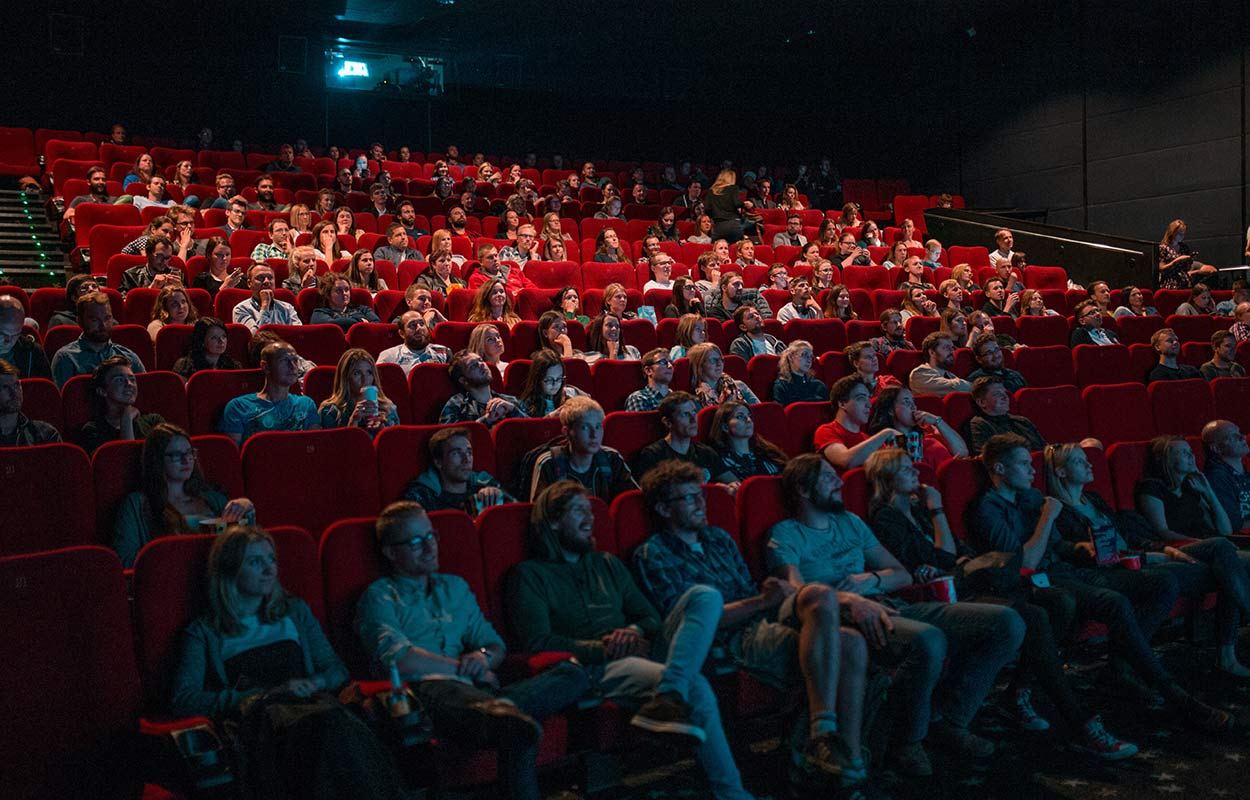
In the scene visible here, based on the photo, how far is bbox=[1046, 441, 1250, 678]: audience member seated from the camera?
1.97 m

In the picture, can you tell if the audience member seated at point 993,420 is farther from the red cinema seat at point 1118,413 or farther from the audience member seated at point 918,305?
the audience member seated at point 918,305

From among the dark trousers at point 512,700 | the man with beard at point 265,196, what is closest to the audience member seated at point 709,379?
the dark trousers at point 512,700

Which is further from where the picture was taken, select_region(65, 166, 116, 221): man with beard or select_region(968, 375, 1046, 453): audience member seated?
select_region(65, 166, 116, 221): man with beard

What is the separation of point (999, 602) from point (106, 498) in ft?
4.88

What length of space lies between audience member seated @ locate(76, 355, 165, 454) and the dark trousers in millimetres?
919

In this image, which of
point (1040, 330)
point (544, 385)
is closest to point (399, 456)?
point (544, 385)

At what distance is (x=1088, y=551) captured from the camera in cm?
196

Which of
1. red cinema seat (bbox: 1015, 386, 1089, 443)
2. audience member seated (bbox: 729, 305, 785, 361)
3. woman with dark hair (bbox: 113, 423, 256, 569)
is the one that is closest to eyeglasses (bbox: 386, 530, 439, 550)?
woman with dark hair (bbox: 113, 423, 256, 569)

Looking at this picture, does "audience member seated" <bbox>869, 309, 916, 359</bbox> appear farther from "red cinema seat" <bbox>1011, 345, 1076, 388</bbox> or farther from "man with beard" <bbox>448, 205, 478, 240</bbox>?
"man with beard" <bbox>448, 205, 478, 240</bbox>

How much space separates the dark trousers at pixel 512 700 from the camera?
4.10ft

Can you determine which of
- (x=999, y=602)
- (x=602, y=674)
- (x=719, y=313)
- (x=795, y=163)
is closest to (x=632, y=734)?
(x=602, y=674)

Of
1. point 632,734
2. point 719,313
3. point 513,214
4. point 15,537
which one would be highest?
point 513,214

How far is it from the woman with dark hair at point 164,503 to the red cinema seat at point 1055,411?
6.45 feet

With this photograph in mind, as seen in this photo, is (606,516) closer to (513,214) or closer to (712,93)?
(513,214)
